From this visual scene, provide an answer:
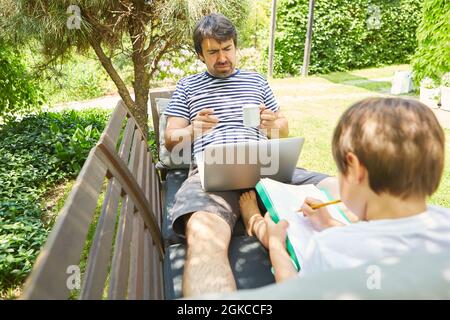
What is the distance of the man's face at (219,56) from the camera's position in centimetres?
264

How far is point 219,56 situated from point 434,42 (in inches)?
220

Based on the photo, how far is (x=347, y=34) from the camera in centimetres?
1162

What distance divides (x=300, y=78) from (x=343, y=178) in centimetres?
958

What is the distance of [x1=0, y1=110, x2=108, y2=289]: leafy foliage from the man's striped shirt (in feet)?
4.79

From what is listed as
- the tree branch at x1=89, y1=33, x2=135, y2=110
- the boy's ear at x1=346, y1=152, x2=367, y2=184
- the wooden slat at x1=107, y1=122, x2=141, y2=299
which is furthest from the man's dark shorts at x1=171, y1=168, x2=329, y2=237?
the tree branch at x1=89, y1=33, x2=135, y2=110

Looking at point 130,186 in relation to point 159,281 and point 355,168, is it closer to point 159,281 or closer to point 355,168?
point 159,281

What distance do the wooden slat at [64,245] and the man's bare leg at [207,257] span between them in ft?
1.87

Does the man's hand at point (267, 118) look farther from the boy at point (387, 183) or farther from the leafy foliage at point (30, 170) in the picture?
the leafy foliage at point (30, 170)

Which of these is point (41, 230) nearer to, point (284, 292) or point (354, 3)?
point (284, 292)

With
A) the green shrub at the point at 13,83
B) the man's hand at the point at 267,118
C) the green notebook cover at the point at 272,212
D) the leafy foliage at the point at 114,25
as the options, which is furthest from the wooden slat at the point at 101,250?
the green shrub at the point at 13,83

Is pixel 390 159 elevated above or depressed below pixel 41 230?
above

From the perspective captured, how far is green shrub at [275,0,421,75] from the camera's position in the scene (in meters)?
10.9

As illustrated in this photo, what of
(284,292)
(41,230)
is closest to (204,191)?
(284,292)

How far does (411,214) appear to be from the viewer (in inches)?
45.6
